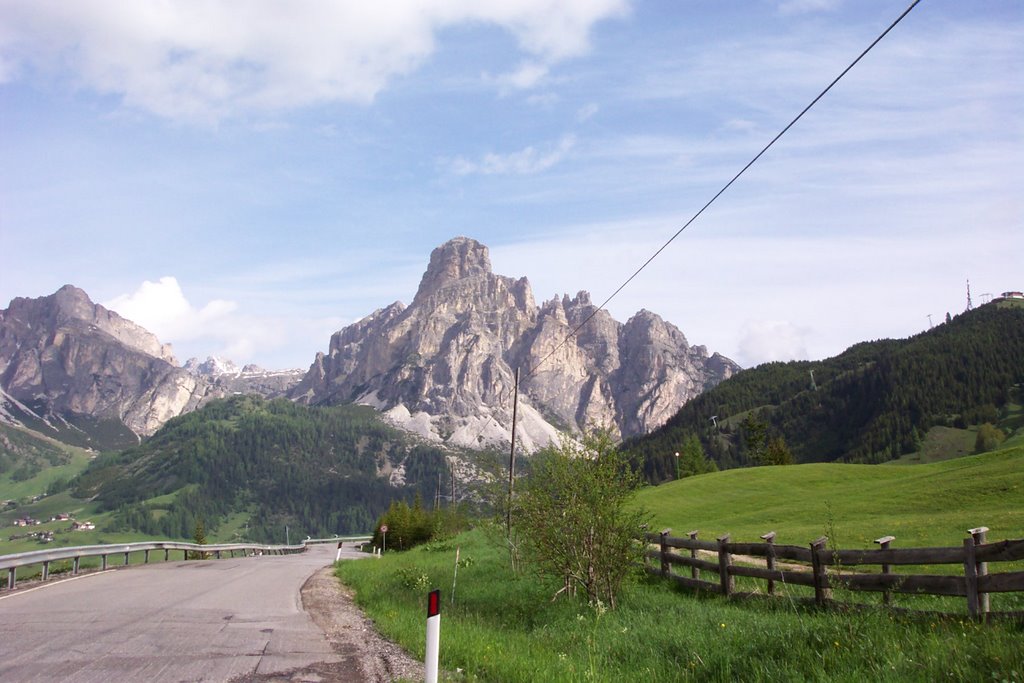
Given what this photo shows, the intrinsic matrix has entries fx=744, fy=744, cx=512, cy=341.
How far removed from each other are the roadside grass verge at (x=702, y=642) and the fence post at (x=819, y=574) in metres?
0.34

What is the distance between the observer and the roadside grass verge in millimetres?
8297

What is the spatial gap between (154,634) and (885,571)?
12371 millimetres

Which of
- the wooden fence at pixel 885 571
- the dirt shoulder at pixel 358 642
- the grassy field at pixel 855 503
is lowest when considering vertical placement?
the grassy field at pixel 855 503

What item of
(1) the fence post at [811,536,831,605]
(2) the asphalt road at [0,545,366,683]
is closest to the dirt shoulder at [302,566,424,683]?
(2) the asphalt road at [0,545,366,683]

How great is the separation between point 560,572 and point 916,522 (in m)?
19.3

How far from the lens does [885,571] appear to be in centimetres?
1295

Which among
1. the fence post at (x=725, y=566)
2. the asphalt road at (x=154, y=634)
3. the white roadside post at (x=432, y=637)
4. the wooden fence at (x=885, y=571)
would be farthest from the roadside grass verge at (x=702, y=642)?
the asphalt road at (x=154, y=634)

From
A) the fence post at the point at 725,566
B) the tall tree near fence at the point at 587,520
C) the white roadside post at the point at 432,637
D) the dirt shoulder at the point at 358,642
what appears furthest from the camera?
the fence post at the point at 725,566

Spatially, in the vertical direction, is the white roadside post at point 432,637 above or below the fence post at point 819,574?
above

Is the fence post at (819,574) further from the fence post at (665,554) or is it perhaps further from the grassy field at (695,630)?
the fence post at (665,554)

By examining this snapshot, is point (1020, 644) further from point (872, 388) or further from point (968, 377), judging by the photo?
point (872, 388)

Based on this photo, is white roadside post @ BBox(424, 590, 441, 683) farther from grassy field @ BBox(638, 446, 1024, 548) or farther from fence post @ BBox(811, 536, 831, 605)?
grassy field @ BBox(638, 446, 1024, 548)

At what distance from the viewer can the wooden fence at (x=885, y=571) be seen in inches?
400

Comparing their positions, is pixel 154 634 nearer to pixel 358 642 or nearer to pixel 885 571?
pixel 358 642
